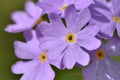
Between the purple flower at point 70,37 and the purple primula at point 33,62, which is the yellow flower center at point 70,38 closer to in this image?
the purple flower at point 70,37

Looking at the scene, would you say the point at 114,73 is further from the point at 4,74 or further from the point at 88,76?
the point at 4,74

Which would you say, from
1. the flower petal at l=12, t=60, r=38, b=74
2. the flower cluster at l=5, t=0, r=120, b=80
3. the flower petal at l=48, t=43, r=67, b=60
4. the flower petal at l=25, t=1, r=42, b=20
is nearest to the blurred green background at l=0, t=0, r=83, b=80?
the flower petal at l=25, t=1, r=42, b=20

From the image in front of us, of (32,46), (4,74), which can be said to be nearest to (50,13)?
(32,46)

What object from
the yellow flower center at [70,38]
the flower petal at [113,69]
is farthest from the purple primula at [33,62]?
the flower petal at [113,69]

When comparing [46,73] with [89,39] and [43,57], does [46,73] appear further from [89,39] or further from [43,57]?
[89,39]

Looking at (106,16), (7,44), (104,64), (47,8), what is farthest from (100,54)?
(7,44)

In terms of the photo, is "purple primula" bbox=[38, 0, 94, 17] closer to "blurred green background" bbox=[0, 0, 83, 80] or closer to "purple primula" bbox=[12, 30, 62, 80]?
"purple primula" bbox=[12, 30, 62, 80]
